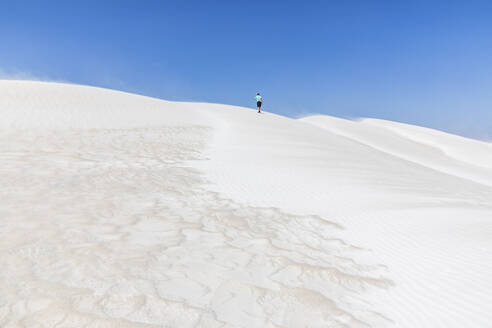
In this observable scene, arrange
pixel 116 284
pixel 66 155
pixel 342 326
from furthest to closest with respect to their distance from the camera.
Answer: pixel 66 155
pixel 116 284
pixel 342 326

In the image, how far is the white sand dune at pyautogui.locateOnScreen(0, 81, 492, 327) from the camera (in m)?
2.12

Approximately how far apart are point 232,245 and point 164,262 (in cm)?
78

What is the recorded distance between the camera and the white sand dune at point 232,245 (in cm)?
212

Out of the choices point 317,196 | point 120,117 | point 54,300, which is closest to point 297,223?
point 317,196

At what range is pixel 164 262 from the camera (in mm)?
2717

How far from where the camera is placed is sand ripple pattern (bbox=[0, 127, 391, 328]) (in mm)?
2039

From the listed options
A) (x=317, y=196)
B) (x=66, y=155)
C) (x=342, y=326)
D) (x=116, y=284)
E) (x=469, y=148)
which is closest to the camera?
(x=342, y=326)

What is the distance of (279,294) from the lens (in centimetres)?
235

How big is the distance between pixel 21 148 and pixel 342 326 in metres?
9.09

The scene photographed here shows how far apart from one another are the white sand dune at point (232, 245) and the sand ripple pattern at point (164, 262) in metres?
0.01

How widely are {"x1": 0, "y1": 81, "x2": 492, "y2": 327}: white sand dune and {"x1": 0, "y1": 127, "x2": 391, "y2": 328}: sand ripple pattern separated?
0.5 inches

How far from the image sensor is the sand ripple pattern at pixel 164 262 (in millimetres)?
2039

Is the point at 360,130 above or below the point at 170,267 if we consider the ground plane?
above

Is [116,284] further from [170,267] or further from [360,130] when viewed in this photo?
[360,130]
